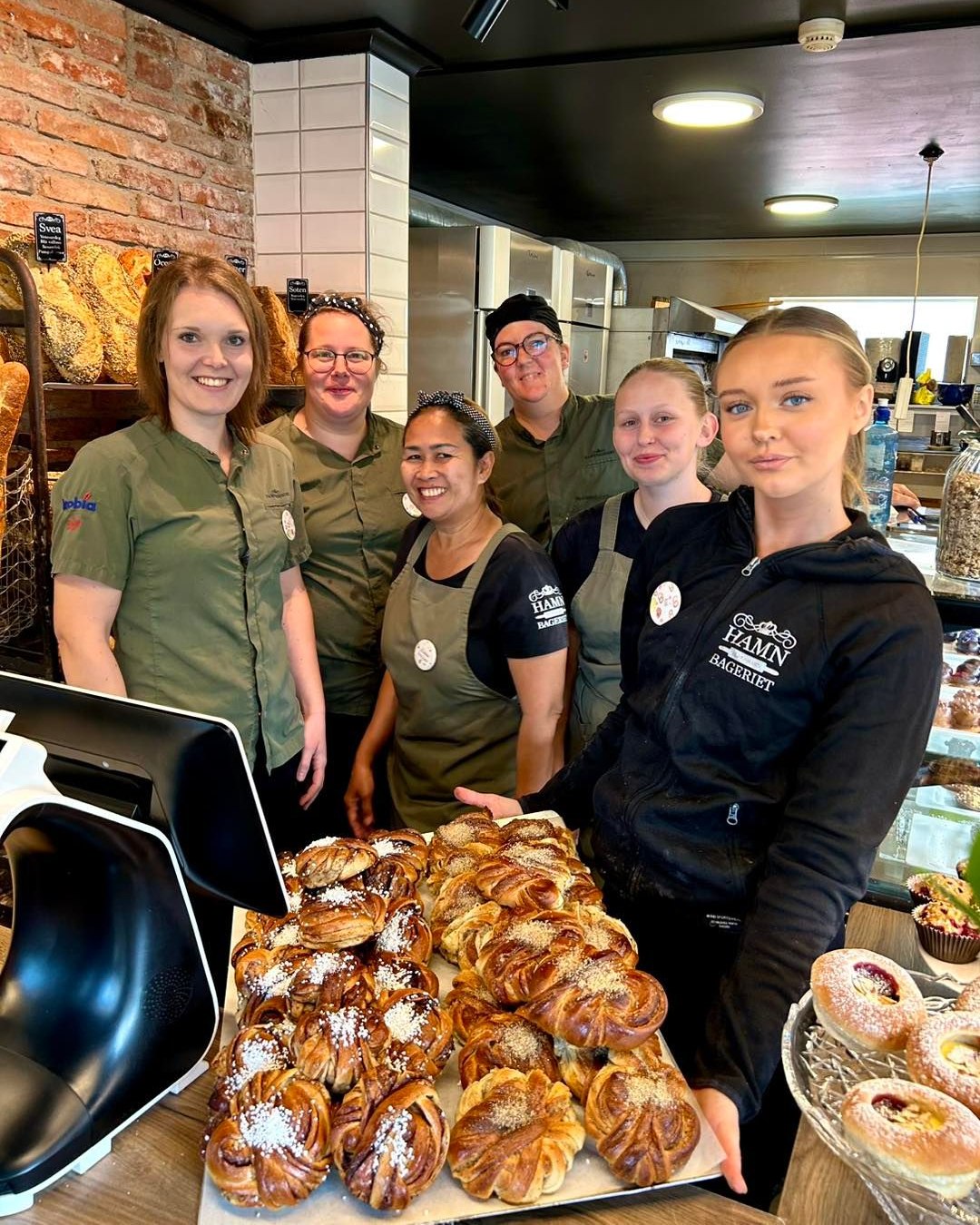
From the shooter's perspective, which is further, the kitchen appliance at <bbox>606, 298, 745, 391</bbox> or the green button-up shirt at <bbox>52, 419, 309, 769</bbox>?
the kitchen appliance at <bbox>606, 298, 745, 391</bbox>

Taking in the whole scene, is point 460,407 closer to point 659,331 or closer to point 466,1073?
point 466,1073

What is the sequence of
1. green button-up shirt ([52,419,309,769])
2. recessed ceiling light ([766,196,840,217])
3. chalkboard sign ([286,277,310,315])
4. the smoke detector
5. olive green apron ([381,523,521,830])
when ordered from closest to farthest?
1. green button-up shirt ([52,419,309,769])
2. olive green apron ([381,523,521,830])
3. the smoke detector
4. chalkboard sign ([286,277,310,315])
5. recessed ceiling light ([766,196,840,217])

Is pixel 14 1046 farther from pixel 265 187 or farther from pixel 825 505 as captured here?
pixel 265 187

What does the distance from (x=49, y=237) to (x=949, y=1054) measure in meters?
2.27

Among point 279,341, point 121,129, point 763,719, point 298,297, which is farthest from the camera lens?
point 298,297

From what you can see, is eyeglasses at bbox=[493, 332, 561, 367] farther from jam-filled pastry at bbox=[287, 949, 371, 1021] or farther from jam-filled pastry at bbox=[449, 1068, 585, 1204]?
jam-filled pastry at bbox=[449, 1068, 585, 1204]

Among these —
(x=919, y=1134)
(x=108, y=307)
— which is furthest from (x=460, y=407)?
(x=919, y=1134)

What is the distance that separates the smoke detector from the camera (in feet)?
8.71

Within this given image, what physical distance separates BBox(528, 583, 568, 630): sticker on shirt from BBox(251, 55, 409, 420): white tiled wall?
1827mm

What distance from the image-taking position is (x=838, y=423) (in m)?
1.06

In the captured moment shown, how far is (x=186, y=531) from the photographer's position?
1.61m

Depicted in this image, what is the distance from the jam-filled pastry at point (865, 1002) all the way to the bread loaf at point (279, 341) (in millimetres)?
2387

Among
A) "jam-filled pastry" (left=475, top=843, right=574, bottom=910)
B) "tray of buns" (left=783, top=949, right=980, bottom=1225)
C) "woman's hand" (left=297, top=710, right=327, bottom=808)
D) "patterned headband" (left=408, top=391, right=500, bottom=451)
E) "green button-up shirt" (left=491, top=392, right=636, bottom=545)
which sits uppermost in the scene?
"patterned headband" (left=408, top=391, right=500, bottom=451)

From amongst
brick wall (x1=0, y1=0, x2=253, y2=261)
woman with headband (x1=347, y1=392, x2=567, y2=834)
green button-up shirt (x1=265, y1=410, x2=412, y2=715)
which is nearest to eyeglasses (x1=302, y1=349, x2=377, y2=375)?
green button-up shirt (x1=265, y1=410, x2=412, y2=715)
